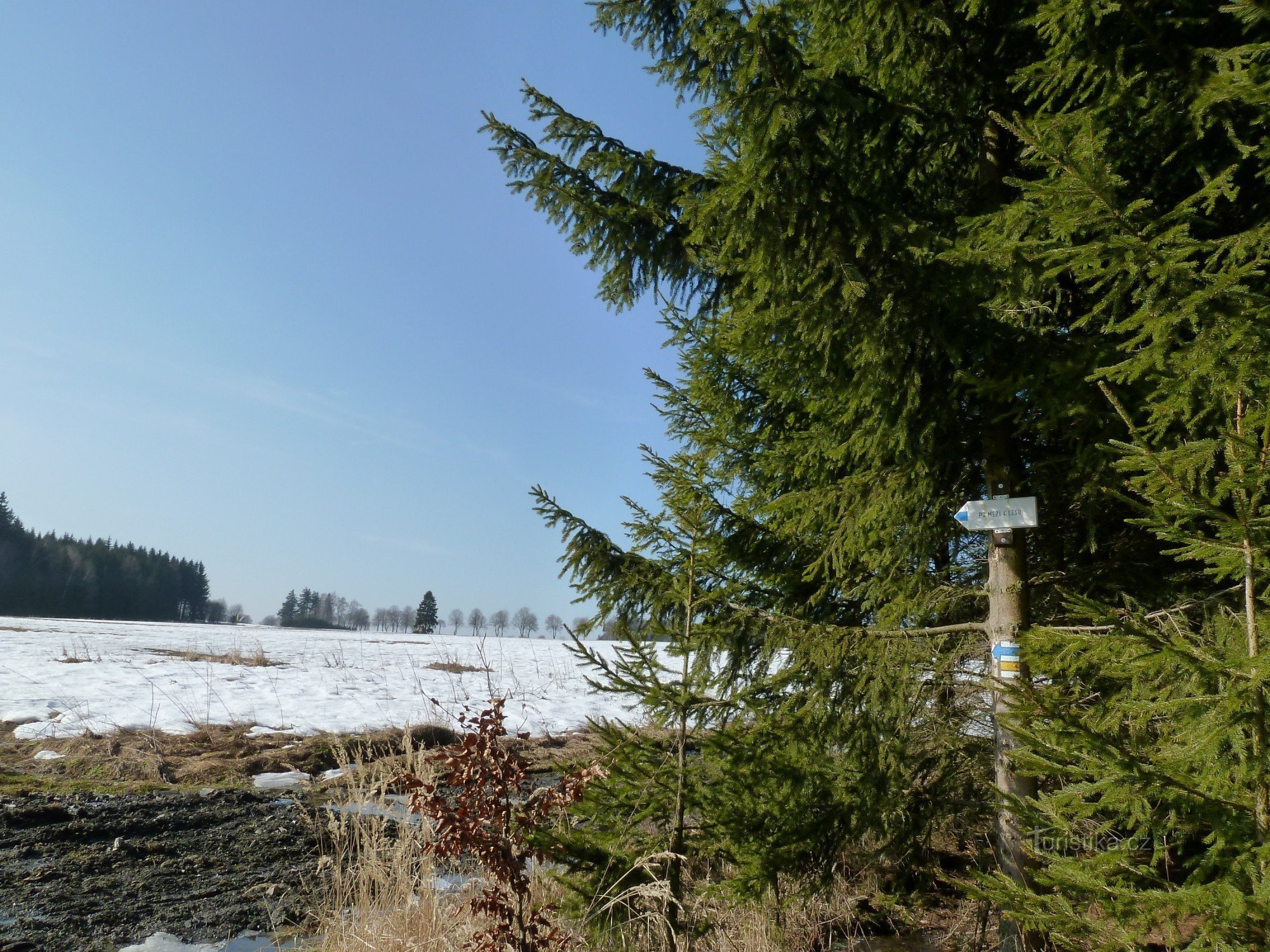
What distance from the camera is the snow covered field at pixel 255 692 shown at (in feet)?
32.1

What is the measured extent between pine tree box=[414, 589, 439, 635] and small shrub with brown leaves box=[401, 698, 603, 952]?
5240cm

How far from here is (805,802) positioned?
3.49m

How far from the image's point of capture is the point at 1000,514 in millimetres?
3244

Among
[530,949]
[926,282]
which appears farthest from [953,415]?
[530,949]

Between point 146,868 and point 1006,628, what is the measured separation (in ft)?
19.3

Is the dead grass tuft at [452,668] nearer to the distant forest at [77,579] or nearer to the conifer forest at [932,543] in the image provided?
the conifer forest at [932,543]

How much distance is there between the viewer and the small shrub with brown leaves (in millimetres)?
2855

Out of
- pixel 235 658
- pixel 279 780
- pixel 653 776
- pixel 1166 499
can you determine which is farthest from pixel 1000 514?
pixel 235 658

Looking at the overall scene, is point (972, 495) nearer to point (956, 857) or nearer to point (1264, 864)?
point (1264, 864)

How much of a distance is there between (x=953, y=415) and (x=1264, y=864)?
2164mm

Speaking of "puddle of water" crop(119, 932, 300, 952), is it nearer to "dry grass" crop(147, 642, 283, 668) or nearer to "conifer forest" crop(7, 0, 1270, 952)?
"conifer forest" crop(7, 0, 1270, 952)

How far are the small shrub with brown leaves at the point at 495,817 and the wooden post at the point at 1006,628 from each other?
→ 1913 mm

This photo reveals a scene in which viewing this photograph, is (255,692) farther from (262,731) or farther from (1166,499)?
(1166,499)

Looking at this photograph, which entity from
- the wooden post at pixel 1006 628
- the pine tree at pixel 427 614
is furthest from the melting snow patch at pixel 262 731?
the pine tree at pixel 427 614
